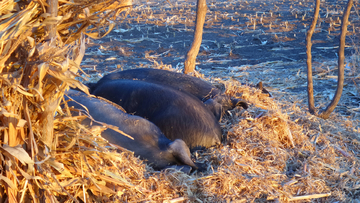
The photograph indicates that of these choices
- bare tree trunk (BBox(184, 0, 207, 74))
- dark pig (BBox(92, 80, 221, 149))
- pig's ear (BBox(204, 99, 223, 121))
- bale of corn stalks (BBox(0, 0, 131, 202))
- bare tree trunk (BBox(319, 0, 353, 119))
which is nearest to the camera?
bale of corn stalks (BBox(0, 0, 131, 202))

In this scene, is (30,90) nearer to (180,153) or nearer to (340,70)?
(180,153)

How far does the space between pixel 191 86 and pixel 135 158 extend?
175 centimetres

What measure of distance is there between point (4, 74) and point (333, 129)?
3.54m

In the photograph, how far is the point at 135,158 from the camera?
264cm

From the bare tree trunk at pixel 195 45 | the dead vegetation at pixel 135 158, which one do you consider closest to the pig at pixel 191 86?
the dead vegetation at pixel 135 158

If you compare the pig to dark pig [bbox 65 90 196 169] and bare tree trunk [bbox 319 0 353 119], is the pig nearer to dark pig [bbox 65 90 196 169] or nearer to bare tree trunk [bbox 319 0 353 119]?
dark pig [bbox 65 90 196 169]

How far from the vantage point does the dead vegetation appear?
169 cm

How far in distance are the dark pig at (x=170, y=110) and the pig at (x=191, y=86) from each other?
27 centimetres

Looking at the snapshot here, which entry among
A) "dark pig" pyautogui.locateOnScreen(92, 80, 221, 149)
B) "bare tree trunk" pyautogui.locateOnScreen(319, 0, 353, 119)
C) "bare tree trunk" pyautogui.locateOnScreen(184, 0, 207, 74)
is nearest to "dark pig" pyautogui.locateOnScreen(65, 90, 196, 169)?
"dark pig" pyautogui.locateOnScreen(92, 80, 221, 149)

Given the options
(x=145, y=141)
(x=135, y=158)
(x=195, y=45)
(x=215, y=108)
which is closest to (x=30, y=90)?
(x=135, y=158)

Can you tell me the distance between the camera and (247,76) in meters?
6.28

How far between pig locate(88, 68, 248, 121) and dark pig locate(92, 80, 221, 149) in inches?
10.5

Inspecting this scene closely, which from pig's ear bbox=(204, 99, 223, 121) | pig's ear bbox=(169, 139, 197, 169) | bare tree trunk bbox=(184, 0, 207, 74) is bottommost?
pig's ear bbox=(169, 139, 197, 169)

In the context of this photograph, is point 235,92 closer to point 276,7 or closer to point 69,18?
point 69,18
